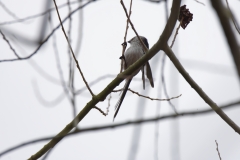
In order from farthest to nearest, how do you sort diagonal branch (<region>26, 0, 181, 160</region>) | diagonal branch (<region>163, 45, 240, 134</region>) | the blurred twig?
diagonal branch (<region>163, 45, 240, 134</region>) < diagonal branch (<region>26, 0, 181, 160</region>) < the blurred twig

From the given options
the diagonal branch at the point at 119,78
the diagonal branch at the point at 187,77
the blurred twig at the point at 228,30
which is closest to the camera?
the blurred twig at the point at 228,30

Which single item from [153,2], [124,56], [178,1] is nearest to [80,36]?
[153,2]

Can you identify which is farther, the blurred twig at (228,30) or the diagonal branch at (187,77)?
the diagonal branch at (187,77)

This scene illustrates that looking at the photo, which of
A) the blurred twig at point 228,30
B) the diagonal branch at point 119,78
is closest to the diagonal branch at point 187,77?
the diagonal branch at point 119,78

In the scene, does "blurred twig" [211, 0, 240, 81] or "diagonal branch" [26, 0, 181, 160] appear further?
"diagonal branch" [26, 0, 181, 160]

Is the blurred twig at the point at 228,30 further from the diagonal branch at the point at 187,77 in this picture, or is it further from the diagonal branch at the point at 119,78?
the diagonal branch at the point at 187,77

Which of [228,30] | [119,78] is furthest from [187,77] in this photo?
[228,30]

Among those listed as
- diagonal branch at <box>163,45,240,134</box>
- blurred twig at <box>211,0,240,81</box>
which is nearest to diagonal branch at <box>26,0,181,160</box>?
diagonal branch at <box>163,45,240,134</box>

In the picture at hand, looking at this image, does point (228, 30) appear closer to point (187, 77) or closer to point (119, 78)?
point (187, 77)

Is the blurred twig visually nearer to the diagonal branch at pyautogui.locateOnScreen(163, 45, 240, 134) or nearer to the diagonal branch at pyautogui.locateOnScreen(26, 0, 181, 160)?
the diagonal branch at pyautogui.locateOnScreen(26, 0, 181, 160)

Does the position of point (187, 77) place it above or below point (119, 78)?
below

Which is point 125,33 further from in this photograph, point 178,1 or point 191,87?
point 178,1

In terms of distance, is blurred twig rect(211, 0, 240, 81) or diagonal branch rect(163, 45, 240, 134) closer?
blurred twig rect(211, 0, 240, 81)

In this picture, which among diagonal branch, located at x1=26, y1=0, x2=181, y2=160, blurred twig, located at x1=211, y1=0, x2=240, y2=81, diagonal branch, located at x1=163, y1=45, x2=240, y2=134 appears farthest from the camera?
diagonal branch, located at x1=163, y1=45, x2=240, y2=134
